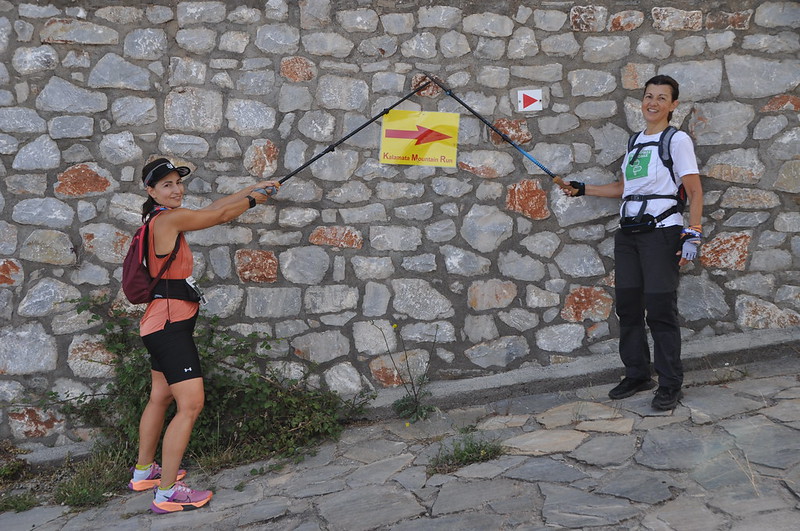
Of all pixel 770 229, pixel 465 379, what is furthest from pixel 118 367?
pixel 770 229

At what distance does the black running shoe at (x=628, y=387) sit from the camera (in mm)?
4066

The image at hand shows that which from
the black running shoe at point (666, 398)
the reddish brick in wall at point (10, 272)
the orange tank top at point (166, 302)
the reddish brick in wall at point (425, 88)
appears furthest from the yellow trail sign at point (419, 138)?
the reddish brick in wall at point (10, 272)

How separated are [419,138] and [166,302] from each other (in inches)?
72.5

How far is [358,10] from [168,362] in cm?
239

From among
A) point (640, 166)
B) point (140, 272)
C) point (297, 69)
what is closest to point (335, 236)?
point (297, 69)

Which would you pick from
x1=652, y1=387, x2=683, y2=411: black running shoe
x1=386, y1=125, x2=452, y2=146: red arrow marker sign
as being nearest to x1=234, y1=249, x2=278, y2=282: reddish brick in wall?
x1=386, y1=125, x2=452, y2=146: red arrow marker sign

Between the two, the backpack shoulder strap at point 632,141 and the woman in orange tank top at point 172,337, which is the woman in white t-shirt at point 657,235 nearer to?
the backpack shoulder strap at point 632,141

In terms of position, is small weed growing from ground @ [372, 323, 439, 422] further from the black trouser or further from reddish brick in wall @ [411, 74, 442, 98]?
reddish brick in wall @ [411, 74, 442, 98]

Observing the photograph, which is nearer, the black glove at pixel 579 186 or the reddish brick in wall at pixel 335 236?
the black glove at pixel 579 186

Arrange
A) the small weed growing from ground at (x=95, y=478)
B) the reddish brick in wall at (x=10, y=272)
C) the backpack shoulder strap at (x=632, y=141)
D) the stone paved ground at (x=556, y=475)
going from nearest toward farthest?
the stone paved ground at (x=556, y=475), the small weed growing from ground at (x=95, y=478), the backpack shoulder strap at (x=632, y=141), the reddish brick in wall at (x=10, y=272)

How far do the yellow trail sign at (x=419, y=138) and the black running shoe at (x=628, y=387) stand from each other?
5.50 ft

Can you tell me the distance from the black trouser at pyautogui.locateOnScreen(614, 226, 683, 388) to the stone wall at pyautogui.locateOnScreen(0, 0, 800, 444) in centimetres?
42

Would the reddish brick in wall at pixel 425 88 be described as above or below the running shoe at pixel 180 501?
above

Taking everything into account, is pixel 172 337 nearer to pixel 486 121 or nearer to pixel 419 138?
pixel 419 138
